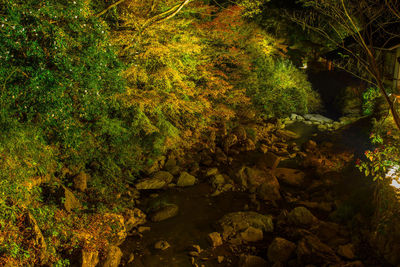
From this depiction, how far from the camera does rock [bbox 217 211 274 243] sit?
25.2 feet

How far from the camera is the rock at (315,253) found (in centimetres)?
608

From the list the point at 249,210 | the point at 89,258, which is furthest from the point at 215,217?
the point at 89,258

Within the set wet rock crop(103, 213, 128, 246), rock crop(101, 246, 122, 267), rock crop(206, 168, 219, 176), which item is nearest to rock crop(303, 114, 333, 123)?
rock crop(206, 168, 219, 176)

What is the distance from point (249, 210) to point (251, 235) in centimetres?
148

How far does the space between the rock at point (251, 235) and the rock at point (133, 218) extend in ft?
9.37

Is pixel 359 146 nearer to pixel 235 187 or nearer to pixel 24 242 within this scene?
pixel 235 187

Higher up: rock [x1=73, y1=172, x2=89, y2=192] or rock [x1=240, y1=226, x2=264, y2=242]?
rock [x1=73, y1=172, x2=89, y2=192]

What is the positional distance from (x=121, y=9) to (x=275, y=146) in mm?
9470

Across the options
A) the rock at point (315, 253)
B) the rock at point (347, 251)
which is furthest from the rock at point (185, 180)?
the rock at point (347, 251)

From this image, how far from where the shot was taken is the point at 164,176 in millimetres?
10367

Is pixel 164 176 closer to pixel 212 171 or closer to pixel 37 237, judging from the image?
pixel 212 171

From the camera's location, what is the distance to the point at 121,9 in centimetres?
886

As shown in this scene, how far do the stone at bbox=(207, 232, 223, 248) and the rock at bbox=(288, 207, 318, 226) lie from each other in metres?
2.14

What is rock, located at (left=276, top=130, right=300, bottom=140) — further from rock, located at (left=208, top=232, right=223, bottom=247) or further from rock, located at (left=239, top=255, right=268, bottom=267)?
rock, located at (left=239, top=255, right=268, bottom=267)
